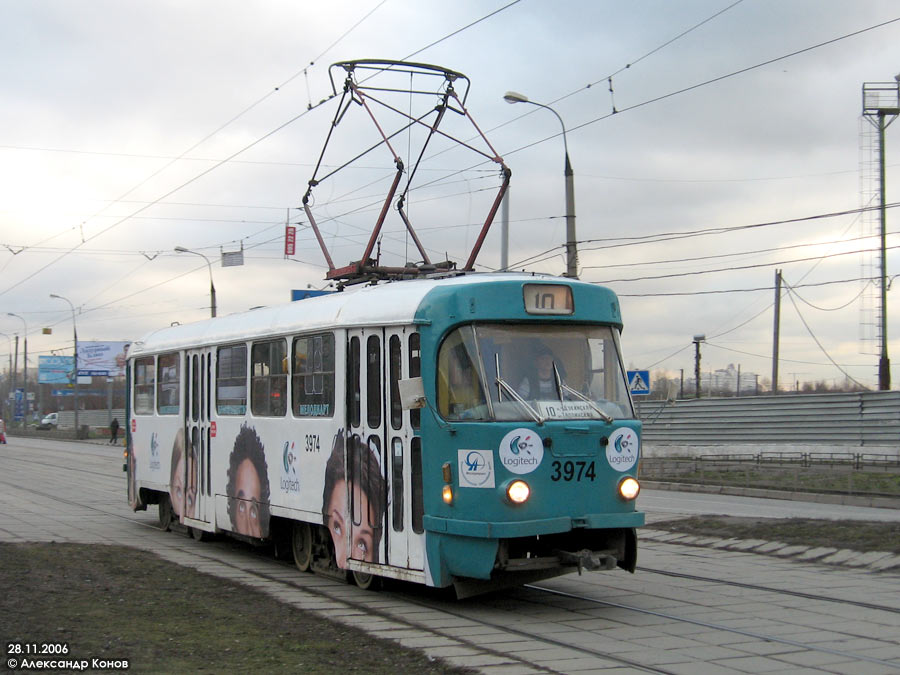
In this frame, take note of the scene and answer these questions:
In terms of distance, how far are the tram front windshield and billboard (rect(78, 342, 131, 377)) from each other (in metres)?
84.4

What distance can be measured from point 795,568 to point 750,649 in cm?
474

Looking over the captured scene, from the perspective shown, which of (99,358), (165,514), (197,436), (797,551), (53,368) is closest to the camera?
(797,551)

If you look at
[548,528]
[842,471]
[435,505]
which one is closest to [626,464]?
[548,528]

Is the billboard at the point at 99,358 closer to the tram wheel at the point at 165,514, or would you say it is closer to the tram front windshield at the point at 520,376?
the tram wheel at the point at 165,514

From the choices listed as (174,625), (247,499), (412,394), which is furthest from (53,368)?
(174,625)

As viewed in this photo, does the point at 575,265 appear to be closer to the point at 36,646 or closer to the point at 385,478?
the point at 385,478

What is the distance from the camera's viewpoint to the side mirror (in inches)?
367

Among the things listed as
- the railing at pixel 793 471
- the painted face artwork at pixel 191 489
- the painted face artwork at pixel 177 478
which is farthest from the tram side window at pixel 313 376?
the railing at pixel 793 471

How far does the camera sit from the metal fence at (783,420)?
3459 cm

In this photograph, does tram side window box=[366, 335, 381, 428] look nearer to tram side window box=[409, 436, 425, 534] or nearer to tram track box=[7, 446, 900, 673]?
tram side window box=[409, 436, 425, 534]

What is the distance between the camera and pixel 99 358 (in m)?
90.3

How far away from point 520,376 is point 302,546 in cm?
435

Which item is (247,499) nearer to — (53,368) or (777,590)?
(777,590)

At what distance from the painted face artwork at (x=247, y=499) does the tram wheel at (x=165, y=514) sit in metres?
3.51
